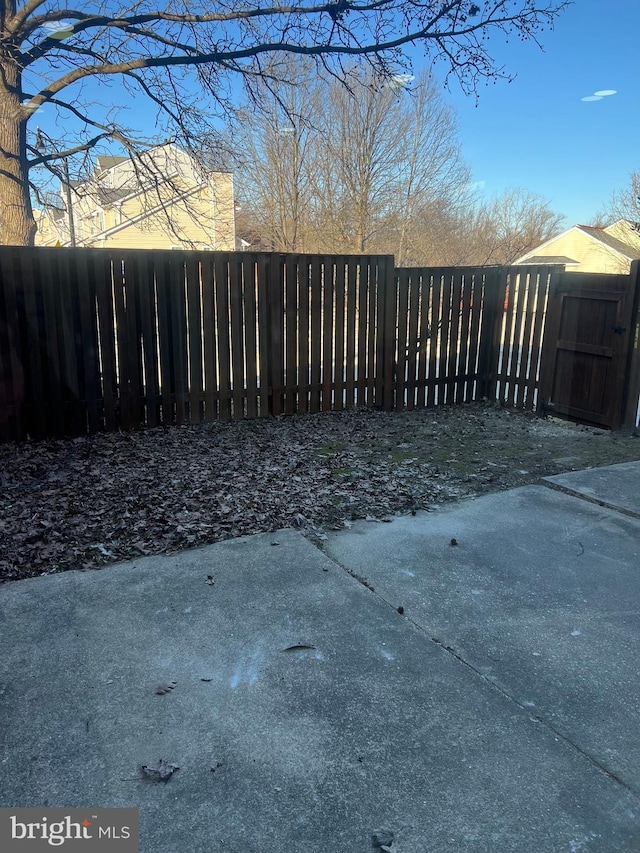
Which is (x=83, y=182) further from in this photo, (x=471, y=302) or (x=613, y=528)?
(x=613, y=528)

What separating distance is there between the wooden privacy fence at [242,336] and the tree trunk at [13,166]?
275cm

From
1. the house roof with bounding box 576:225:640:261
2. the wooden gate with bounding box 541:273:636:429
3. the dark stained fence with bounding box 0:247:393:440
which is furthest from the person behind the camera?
the house roof with bounding box 576:225:640:261

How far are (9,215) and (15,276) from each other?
2872mm

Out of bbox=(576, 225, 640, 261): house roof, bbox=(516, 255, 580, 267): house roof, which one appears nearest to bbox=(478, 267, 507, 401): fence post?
bbox=(576, 225, 640, 261): house roof

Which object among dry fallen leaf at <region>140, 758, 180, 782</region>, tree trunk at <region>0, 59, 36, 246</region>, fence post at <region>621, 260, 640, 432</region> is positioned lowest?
dry fallen leaf at <region>140, 758, 180, 782</region>

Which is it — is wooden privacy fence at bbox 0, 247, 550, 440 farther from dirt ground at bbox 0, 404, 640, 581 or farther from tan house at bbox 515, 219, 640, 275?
tan house at bbox 515, 219, 640, 275

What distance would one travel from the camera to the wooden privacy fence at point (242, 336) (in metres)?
6.06

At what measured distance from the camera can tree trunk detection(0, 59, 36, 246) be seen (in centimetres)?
763

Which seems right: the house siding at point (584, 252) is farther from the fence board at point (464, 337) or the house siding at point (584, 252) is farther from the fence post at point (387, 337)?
the fence post at point (387, 337)

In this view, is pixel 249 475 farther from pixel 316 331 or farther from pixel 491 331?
pixel 491 331

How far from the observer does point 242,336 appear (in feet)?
23.0

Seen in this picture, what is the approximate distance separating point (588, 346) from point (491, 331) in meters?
1.52

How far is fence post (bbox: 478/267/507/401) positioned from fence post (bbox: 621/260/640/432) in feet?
6.15

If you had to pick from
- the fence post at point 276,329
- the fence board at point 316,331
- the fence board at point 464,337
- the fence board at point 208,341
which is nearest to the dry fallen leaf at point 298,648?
the fence board at point 208,341
